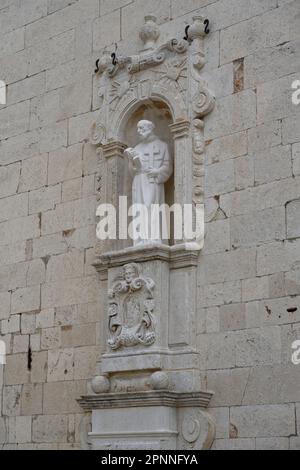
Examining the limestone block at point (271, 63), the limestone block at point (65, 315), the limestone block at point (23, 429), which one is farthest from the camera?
the limestone block at point (23, 429)

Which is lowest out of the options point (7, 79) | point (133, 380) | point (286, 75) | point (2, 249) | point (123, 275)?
point (133, 380)

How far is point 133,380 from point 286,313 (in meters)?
1.52

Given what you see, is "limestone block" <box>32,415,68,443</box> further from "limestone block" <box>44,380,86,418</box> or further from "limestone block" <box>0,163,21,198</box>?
"limestone block" <box>0,163,21,198</box>

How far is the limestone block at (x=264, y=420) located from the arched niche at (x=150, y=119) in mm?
2084

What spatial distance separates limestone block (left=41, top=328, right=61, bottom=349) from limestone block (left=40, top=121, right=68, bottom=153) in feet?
6.10

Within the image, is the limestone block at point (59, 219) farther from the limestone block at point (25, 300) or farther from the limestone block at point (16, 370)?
the limestone block at point (16, 370)

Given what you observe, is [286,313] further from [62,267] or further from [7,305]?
[7,305]

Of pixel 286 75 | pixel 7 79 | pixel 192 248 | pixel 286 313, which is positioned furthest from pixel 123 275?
pixel 7 79

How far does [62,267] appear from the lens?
8.73 meters

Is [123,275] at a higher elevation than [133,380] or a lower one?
higher

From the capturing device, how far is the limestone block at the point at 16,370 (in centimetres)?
879

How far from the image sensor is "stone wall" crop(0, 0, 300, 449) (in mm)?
7051

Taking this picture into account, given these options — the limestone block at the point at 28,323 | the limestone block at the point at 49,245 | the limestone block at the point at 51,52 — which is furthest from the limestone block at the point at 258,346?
the limestone block at the point at 51,52

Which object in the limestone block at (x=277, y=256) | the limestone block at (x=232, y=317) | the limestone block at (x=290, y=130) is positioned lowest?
the limestone block at (x=232, y=317)
